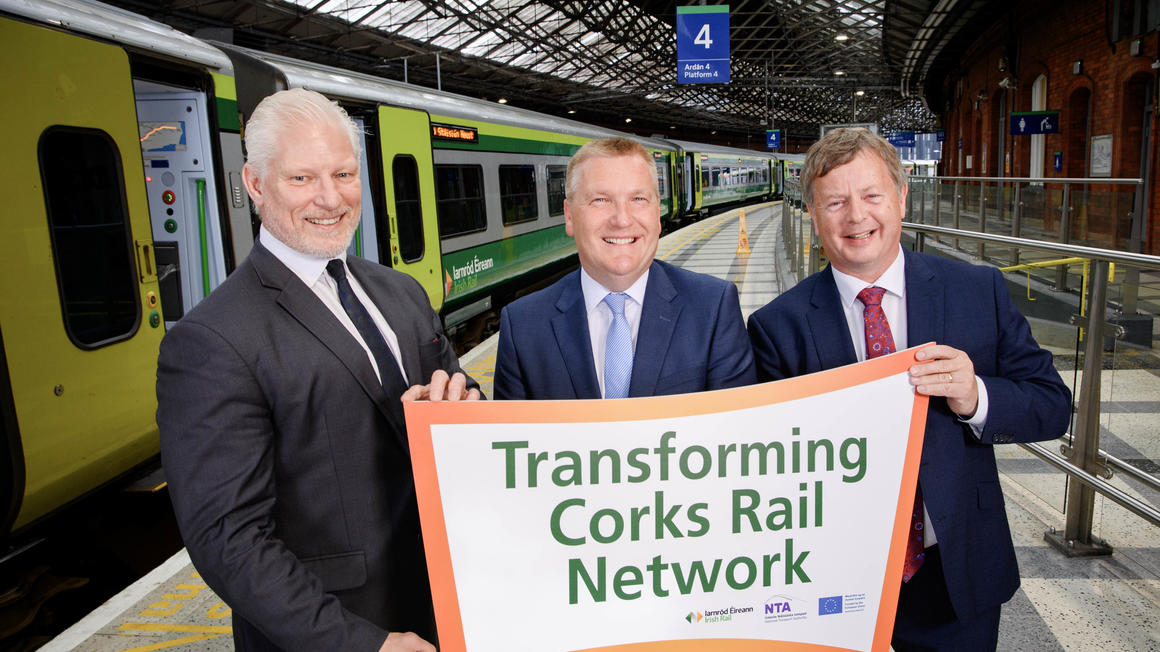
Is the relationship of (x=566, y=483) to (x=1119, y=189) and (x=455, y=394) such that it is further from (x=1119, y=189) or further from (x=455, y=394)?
(x=1119, y=189)

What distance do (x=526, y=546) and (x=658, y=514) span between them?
29 cm

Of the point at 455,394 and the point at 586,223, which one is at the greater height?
the point at 586,223

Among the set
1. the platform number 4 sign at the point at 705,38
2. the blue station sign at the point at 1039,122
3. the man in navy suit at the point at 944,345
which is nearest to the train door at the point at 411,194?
the man in navy suit at the point at 944,345

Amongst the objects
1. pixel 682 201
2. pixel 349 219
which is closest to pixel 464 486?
pixel 349 219

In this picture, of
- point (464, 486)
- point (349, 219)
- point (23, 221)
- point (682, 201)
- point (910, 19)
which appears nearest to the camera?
point (464, 486)

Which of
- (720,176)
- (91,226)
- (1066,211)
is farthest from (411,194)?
(720,176)

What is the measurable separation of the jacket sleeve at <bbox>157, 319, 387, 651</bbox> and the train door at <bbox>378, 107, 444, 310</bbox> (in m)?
5.86

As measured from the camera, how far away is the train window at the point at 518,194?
10516 millimetres

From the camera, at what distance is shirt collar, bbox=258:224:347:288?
1758 mm

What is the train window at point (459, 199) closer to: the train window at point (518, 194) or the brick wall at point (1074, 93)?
the train window at point (518, 194)

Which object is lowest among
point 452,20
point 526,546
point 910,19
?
point 526,546

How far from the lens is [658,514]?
1.68 meters

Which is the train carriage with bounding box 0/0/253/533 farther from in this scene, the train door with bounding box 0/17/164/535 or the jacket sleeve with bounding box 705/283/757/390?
the jacket sleeve with bounding box 705/283/757/390

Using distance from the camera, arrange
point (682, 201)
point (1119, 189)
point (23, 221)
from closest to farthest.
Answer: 1. point (23, 221)
2. point (1119, 189)
3. point (682, 201)
